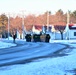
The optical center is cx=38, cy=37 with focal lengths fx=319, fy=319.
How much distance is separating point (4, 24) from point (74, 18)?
107ft

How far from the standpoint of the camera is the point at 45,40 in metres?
56.2

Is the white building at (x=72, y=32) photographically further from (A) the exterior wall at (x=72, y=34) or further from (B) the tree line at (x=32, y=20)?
(B) the tree line at (x=32, y=20)

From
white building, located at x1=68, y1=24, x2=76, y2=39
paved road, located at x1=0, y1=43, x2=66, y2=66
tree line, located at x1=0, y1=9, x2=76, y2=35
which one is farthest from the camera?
tree line, located at x1=0, y1=9, x2=76, y2=35

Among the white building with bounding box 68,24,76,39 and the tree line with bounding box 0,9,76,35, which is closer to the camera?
the white building with bounding box 68,24,76,39

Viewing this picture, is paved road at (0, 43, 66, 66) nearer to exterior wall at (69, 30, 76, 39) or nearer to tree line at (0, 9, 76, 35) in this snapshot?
exterior wall at (69, 30, 76, 39)

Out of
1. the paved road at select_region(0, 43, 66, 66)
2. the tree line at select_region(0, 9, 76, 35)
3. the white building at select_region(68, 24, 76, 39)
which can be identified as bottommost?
the paved road at select_region(0, 43, 66, 66)

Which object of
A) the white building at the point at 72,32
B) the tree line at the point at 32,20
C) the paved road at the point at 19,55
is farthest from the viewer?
the tree line at the point at 32,20

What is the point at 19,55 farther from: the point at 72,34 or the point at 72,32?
the point at 72,34

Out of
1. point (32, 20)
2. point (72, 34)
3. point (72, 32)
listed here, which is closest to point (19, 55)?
point (72, 32)

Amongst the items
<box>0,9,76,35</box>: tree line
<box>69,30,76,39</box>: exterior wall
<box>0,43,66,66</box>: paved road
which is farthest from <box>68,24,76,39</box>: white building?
<box>0,43,66,66</box>: paved road

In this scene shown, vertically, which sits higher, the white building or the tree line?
the tree line

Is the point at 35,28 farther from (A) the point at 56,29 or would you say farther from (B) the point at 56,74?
(B) the point at 56,74

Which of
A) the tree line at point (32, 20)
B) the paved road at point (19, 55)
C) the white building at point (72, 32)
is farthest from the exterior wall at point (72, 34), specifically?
the paved road at point (19, 55)

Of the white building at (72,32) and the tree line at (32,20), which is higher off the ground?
the tree line at (32,20)
